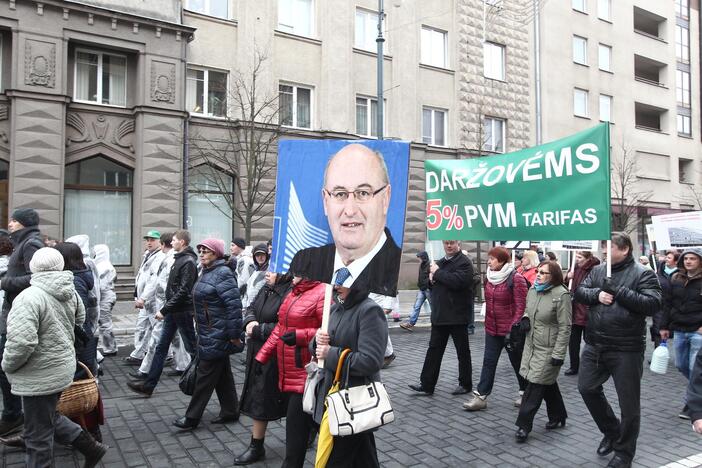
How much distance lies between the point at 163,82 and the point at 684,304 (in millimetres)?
14568

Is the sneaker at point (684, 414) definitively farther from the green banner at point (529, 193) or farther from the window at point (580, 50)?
the window at point (580, 50)

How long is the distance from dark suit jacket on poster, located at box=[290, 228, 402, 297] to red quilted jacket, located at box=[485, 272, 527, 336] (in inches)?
126

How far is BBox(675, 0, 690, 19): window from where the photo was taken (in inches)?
1346

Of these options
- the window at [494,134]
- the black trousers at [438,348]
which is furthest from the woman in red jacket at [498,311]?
the window at [494,134]

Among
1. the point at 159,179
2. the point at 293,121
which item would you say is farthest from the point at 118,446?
the point at 293,121

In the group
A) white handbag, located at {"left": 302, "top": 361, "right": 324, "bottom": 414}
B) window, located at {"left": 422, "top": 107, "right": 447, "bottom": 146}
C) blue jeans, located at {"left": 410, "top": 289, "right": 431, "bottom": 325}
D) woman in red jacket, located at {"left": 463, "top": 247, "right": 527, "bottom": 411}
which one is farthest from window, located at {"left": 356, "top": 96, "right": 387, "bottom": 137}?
white handbag, located at {"left": 302, "top": 361, "right": 324, "bottom": 414}

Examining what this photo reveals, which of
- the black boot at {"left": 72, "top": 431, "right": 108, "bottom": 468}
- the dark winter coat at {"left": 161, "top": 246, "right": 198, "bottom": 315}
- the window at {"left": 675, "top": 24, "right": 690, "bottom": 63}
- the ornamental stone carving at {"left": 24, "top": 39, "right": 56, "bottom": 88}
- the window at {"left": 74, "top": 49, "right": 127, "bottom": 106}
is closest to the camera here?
the black boot at {"left": 72, "top": 431, "right": 108, "bottom": 468}

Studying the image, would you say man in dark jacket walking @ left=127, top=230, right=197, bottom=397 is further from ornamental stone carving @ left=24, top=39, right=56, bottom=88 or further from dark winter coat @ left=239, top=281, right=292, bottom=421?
ornamental stone carving @ left=24, top=39, right=56, bottom=88

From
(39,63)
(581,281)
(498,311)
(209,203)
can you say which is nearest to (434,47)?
(209,203)

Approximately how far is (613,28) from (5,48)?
2800 cm

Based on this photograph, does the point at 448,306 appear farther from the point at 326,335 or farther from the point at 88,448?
the point at 88,448

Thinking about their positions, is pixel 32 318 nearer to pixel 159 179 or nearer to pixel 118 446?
pixel 118 446

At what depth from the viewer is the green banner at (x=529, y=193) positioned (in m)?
5.11

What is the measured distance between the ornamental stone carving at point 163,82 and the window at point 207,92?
0.99 meters
